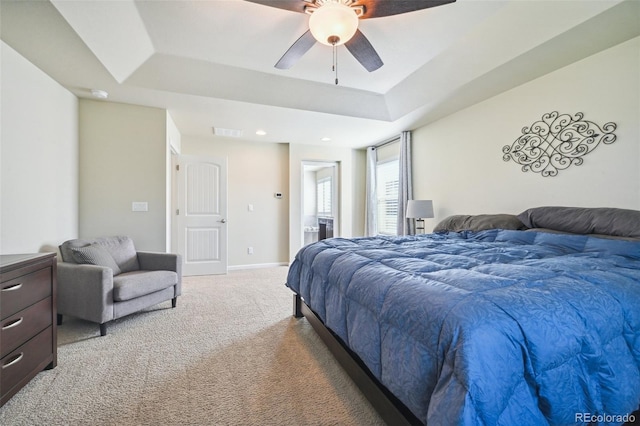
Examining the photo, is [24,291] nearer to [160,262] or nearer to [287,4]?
[160,262]

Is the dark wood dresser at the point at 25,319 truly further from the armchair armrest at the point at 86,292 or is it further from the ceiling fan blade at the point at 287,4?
the ceiling fan blade at the point at 287,4

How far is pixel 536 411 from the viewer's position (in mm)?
889

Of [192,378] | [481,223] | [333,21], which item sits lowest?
[192,378]

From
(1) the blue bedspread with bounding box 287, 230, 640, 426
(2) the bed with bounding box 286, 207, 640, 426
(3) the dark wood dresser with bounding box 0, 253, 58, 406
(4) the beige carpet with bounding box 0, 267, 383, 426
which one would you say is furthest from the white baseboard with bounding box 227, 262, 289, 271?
(1) the blue bedspread with bounding box 287, 230, 640, 426

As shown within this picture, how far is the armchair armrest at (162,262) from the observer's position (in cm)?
308

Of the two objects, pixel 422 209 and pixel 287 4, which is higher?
pixel 287 4

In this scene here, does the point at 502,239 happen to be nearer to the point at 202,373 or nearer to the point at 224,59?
the point at 202,373

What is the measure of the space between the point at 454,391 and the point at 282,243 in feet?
15.8

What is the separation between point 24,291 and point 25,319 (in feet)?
0.56

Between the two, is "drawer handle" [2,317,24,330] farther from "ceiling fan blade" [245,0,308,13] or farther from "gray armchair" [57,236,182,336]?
"ceiling fan blade" [245,0,308,13]

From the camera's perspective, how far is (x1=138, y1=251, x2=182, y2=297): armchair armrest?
3082 millimetres

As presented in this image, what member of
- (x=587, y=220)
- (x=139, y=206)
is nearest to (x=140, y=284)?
(x=139, y=206)

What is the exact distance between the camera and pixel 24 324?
1.63 metres

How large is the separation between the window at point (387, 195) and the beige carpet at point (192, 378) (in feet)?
11.0
